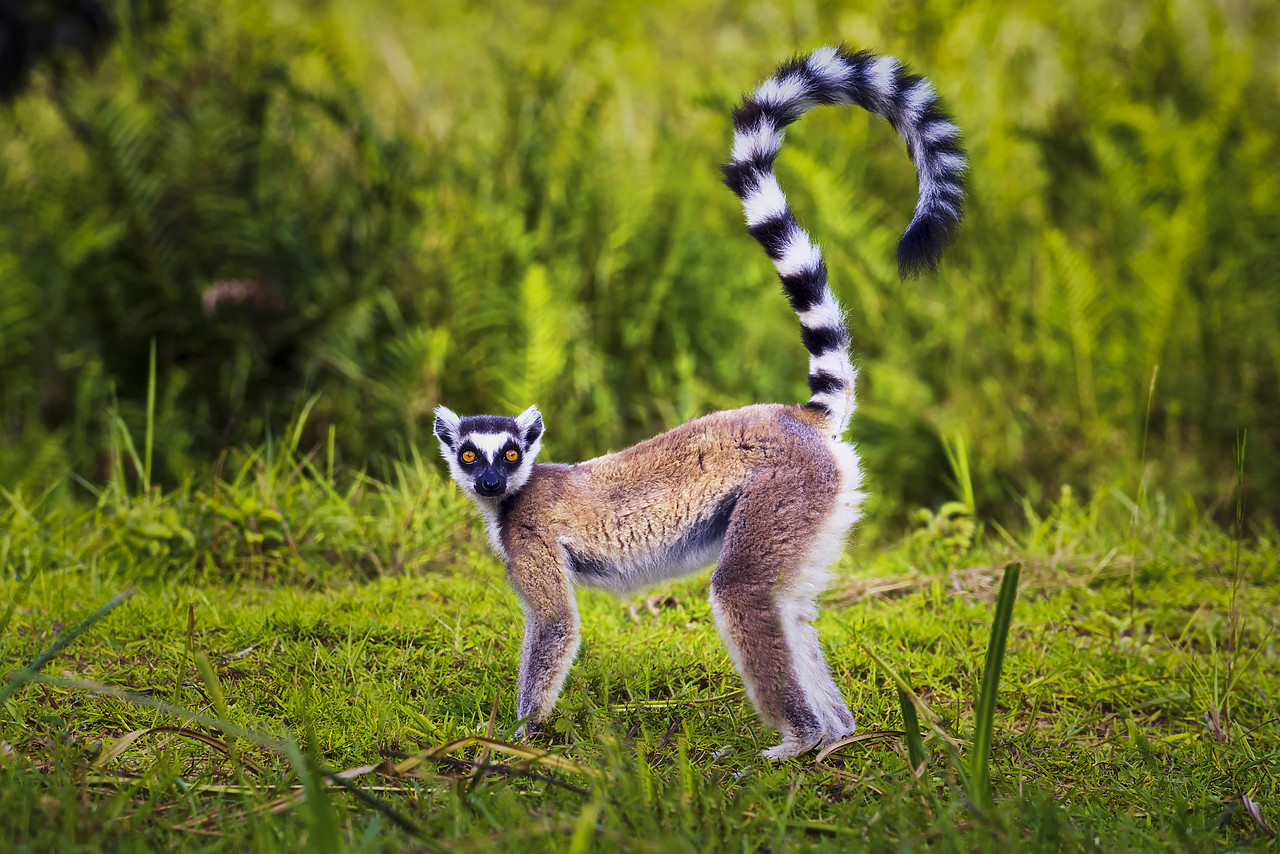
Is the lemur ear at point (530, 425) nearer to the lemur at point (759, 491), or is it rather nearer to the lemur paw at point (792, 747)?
the lemur at point (759, 491)

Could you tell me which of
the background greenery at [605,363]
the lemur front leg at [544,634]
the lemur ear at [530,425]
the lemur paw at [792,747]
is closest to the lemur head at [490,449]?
the lemur ear at [530,425]

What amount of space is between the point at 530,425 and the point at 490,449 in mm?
224

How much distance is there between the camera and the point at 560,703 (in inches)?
112

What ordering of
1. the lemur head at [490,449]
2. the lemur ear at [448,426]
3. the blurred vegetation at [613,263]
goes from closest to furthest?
the lemur head at [490,449] < the lemur ear at [448,426] < the blurred vegetation at [613,263]

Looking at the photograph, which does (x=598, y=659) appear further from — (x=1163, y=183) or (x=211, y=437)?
(x=1163, y=183)

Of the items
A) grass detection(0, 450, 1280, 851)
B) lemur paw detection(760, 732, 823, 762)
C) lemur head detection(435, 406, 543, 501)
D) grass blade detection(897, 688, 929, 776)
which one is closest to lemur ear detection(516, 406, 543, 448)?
Answer: lemur head detection(435, 406, 543, 501)

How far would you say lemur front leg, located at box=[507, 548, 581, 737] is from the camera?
281 centimetres

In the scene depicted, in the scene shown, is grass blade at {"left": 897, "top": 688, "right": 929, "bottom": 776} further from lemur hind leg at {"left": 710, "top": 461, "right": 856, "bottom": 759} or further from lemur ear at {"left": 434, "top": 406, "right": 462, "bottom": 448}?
lemur ear at {"left": 434, "top": 406, "right": 462, "bottom": 448}

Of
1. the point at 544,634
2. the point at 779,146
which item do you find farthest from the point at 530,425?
the point at 779,146

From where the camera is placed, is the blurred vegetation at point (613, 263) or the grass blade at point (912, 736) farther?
the blurred vegetation at point (613, 263)

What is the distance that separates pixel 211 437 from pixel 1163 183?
6767 mm

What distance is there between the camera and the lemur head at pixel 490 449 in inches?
118

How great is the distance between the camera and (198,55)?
7113 mm

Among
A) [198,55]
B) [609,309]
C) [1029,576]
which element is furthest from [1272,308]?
[198,55]
